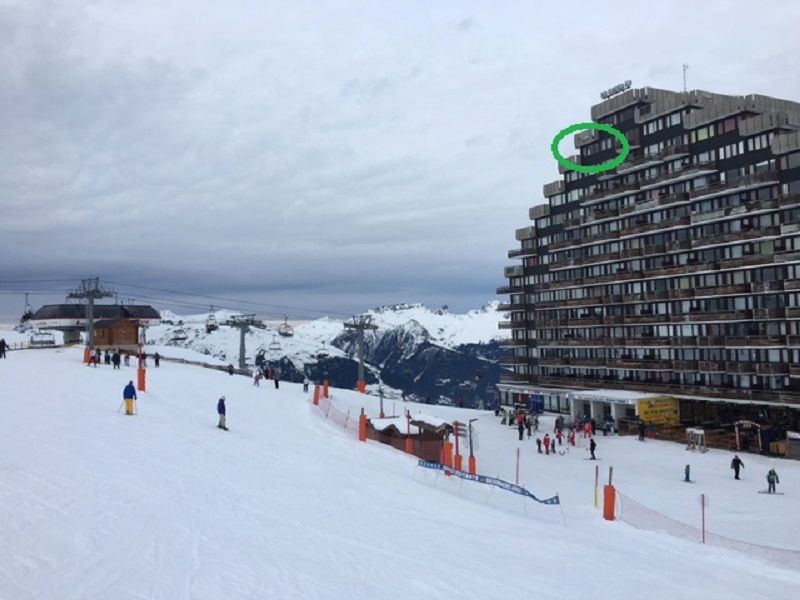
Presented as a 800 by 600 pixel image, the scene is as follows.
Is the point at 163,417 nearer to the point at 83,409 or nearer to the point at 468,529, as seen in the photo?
the point at 83,409

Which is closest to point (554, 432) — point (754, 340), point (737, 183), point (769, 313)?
point (754, 340)

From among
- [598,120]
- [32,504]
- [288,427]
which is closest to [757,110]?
[598,120]

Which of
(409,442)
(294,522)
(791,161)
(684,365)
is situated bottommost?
(409,442)

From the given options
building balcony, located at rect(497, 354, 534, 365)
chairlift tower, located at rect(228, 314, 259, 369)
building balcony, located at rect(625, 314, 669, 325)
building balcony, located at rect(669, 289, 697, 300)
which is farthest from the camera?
building balcony, located at rect(497, 354, 534, 365)

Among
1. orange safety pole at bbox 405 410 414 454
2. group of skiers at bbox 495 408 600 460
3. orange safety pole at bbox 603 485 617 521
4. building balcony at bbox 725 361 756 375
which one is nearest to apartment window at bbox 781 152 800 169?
building balcony at bbox 725 361 756 375

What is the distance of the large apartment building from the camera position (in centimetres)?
5131

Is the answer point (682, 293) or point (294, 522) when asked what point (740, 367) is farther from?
point (294, 522)

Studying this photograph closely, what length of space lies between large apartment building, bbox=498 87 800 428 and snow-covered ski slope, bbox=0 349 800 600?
24.2 m

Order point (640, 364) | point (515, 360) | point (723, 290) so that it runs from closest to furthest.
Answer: point (723, 290) < point (640, 364) < point (515, 360)

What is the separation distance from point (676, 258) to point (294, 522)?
52.5 meters

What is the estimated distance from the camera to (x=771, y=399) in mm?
50844

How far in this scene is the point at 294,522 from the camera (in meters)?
15.6

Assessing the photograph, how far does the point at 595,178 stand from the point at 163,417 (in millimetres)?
53421

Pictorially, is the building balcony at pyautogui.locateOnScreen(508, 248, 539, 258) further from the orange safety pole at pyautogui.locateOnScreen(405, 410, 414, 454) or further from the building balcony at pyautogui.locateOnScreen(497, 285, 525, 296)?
Result: the orange safety pole at pyautogui.locateOnScreen(405, 410, 414, 454)
